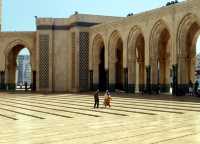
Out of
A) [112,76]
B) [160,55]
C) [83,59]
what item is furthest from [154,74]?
[83,59]

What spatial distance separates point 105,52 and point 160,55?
3.64 m

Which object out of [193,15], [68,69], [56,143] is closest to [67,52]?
[68,69]

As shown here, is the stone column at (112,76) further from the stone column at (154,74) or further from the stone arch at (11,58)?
the stone arch at (11,58)

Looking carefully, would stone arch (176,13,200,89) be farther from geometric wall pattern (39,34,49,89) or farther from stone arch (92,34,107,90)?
geometric wall pattern (39,34,49,89)

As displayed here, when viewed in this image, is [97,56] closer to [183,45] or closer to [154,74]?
[154,74]

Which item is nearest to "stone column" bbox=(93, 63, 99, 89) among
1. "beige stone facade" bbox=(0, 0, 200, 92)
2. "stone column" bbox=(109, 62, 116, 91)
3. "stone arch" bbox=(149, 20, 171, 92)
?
"beige stone facade" bbox=(0, 0, 200, 92)

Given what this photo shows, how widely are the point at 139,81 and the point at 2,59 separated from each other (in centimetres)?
1076

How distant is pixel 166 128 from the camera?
7.48 metres

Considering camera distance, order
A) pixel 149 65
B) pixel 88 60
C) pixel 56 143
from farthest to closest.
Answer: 1. pixel 88 60
2. pixel 149 65
3. pixel 56 143

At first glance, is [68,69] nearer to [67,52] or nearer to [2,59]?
[67,52]

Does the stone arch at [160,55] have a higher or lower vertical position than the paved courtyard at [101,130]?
higher

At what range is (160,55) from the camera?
22.3 metres

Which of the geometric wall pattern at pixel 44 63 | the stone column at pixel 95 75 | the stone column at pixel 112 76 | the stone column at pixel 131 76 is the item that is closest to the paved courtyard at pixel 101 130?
the stone column at pixel 131 76

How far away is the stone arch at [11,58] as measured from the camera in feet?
93.7
